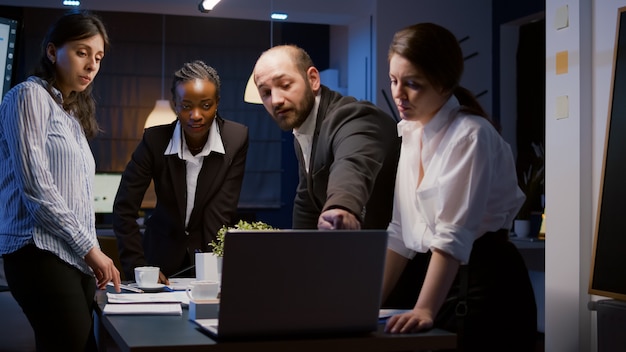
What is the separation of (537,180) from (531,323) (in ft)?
14.6

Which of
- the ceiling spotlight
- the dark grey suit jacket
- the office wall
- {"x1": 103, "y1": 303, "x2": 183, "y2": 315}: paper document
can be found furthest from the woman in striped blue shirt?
the ceiling spotlight

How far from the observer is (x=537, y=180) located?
6148 millimetres

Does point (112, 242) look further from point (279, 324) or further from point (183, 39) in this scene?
point (183, 39)

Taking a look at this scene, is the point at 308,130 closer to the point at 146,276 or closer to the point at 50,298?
the point at 146,276

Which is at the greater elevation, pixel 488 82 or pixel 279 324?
pixel 488 82

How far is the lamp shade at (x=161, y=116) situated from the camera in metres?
7.07

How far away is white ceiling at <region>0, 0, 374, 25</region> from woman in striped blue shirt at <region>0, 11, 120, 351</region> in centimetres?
523

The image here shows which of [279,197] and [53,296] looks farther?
[279,197]

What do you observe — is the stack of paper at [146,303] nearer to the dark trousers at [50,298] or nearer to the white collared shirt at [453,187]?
the dark trousers at [50,298]

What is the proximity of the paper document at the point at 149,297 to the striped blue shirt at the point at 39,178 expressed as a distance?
149 millimetres

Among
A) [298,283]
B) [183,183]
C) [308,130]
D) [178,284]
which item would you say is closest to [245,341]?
[298,283]

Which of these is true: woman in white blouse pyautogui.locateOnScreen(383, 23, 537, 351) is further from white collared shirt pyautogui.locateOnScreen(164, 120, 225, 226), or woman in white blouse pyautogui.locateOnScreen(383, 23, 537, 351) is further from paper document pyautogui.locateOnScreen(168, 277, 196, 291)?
white collared shirt pyautogui.locateOnScreen(164, 120, 225, 226)

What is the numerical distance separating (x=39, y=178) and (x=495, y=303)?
1.23m

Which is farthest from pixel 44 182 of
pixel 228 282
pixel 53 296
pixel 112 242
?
pixel 112 242
